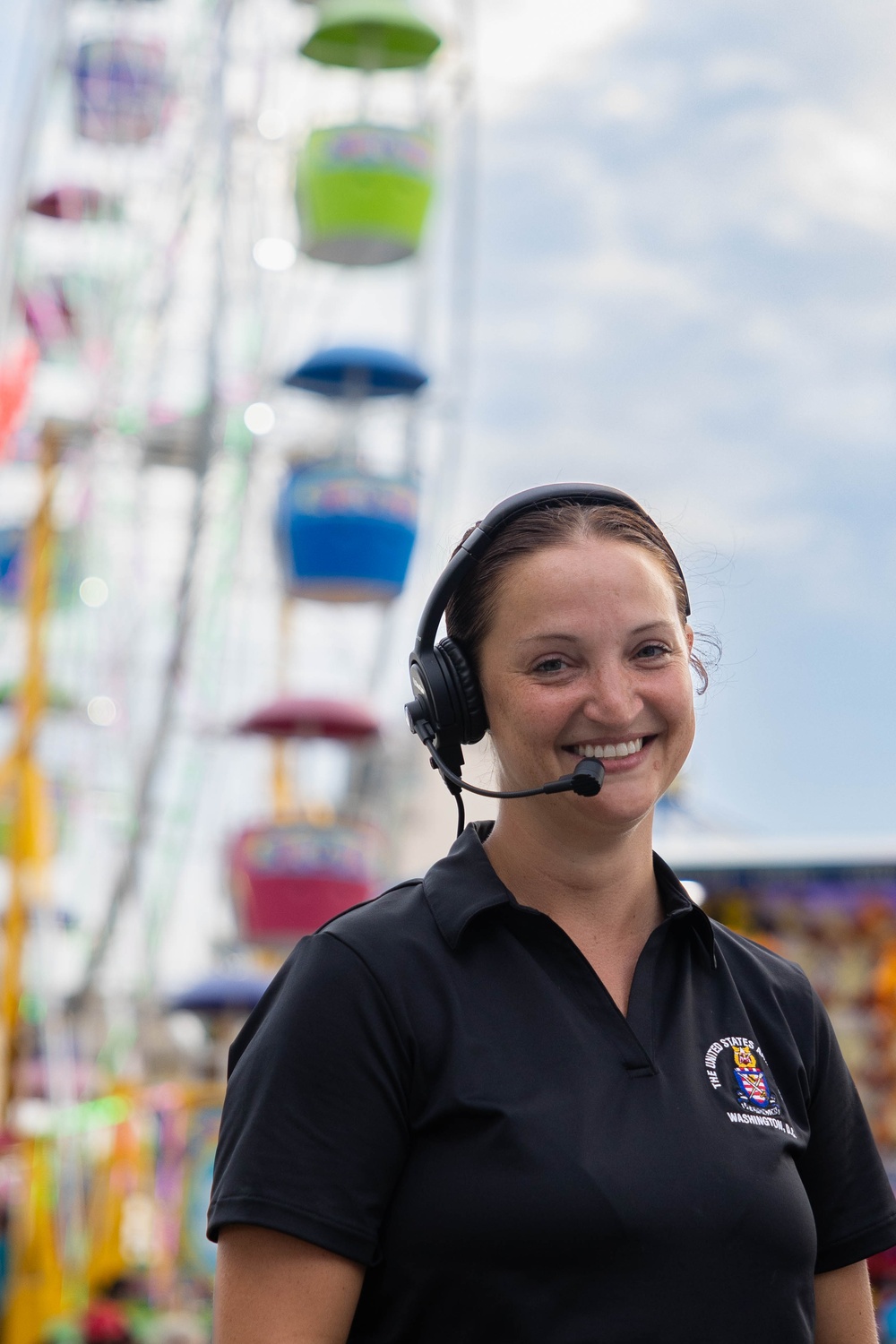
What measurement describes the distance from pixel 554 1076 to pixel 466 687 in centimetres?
34

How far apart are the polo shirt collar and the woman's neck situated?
0.03m

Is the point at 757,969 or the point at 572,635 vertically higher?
the point at 572,635

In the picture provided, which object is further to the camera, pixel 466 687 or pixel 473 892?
pixel 466 687

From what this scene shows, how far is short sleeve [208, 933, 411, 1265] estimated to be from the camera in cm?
116

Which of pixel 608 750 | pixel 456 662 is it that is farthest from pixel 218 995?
pixel 608 750

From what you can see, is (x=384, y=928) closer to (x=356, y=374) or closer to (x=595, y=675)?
(x=595, y=675)

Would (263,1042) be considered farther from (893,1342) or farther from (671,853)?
(671,853)

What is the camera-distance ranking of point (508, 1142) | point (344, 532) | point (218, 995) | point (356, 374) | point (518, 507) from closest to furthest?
point (508, 1142) < point (518, 507) < point (218, 995) < point (344, 532) < point (356, 374)

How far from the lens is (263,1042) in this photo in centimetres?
122

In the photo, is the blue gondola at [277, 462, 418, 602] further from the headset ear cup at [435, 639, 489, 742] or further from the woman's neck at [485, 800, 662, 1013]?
the woman's neck at [485, 800, 662, 1013]

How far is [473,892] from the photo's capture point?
132cm

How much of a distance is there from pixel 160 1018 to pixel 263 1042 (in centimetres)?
952

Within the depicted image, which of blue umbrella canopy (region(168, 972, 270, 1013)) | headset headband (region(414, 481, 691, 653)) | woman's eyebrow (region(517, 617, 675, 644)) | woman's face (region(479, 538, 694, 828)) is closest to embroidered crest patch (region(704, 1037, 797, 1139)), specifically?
woman's face (region(479, 538, 694, 828))

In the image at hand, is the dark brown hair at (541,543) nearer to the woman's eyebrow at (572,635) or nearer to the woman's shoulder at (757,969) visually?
the woman's eyebrow at (572,635)
